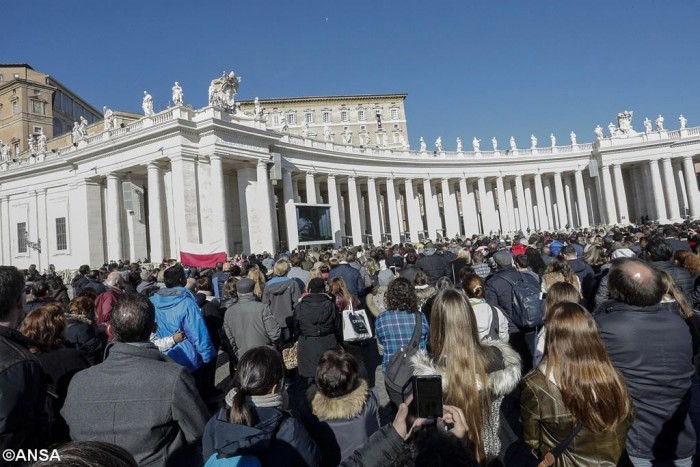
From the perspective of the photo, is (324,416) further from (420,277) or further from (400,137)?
(400,137)

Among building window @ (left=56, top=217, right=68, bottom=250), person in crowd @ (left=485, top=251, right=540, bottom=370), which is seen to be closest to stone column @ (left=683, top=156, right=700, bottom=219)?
person in crowd @ (left=485, top=251, right=540, bottom=370)

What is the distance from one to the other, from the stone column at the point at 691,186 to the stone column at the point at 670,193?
1.36 meters

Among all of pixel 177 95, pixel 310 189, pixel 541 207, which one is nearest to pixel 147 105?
pixel 177 95

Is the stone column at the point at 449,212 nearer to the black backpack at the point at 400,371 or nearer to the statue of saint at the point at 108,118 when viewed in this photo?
the statue of saint at the point at 108,118

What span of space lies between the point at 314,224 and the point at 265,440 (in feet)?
74.6

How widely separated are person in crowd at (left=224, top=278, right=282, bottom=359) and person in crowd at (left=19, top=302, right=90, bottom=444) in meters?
2.54

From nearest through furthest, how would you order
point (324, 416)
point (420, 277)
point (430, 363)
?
1. point (324, 416)
2. point (430, 363)
3. point (420, 277)

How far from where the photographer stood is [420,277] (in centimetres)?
687

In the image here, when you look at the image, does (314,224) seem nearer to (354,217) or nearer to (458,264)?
(354,217)

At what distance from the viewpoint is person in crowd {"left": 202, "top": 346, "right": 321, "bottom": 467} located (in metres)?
2.19

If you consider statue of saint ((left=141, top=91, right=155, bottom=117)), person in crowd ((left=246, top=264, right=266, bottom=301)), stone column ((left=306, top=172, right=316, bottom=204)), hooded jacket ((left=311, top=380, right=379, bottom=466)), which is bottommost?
hooded jacket ((left=311, top=380, right=379, bottom=466))

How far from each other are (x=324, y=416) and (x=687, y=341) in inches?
104

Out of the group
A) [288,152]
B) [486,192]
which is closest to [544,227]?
[486,192]

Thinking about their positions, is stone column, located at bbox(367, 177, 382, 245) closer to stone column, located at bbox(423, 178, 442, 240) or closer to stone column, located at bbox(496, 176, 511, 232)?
stone column, located at bbox(423, 178, 442, 240)
